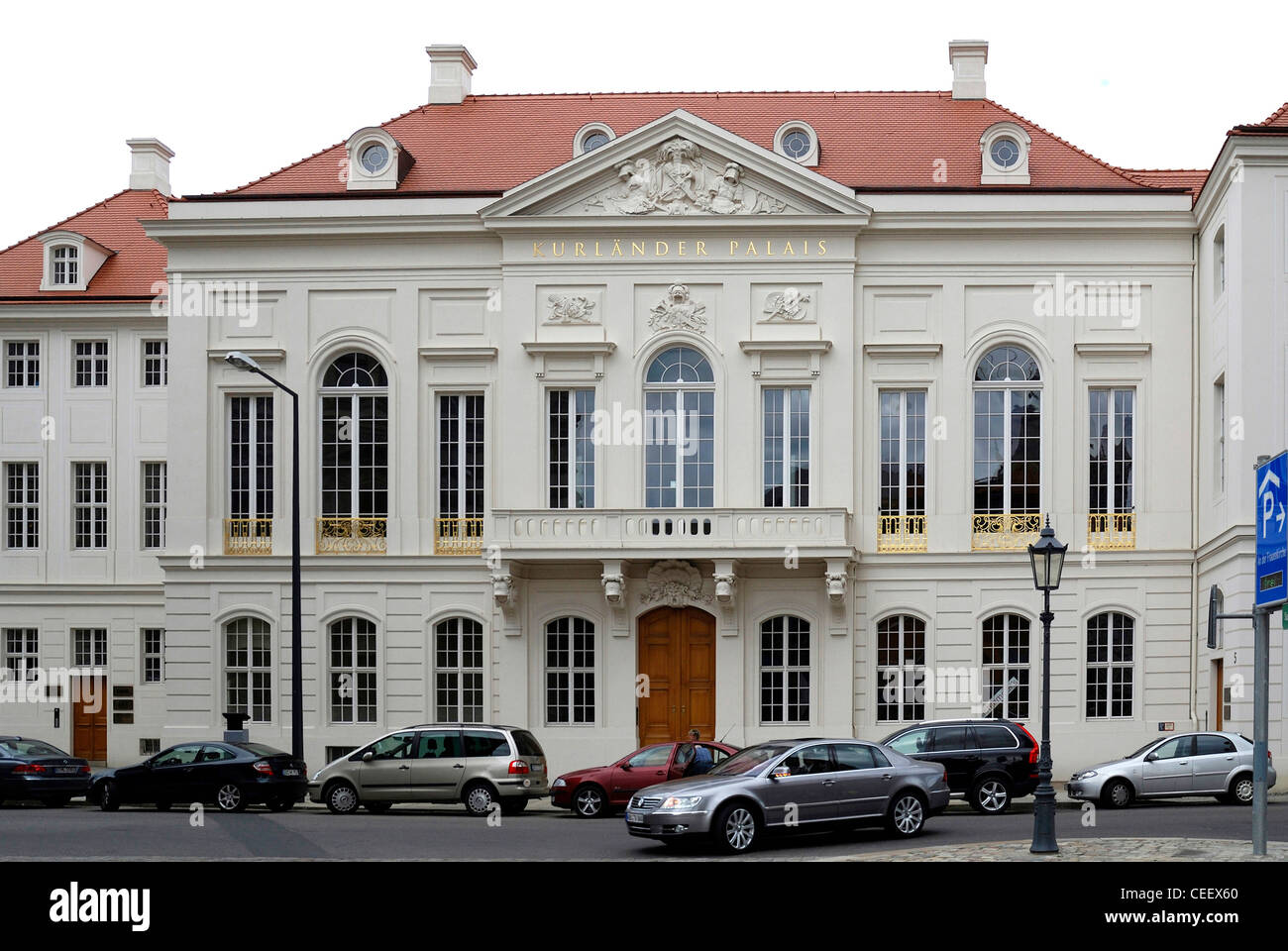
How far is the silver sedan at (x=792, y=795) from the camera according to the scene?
20703 millimetres

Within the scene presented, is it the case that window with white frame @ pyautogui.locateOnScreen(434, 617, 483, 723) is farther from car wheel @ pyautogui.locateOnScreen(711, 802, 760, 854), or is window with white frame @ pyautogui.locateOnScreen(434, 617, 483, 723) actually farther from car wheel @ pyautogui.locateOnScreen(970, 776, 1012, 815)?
car wheel @ pyautogui.locateOnScreen(711, 802, 760, 854)

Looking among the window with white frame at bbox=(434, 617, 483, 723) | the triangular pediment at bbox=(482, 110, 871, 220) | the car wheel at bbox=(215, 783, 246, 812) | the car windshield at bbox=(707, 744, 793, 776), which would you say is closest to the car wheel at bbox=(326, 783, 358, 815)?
the car wheel at bbox=(215, 783, 246, 812)

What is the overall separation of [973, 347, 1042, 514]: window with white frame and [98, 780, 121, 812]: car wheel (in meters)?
18.2

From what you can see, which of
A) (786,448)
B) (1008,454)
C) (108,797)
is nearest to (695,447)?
(786,448)

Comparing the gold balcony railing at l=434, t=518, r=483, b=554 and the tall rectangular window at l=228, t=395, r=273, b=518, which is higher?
the tall rectangular window at l=228, t=395, r=273, b=518

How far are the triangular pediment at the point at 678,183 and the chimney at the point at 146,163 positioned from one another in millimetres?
16835

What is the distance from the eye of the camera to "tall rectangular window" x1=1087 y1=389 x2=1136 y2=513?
3594cm

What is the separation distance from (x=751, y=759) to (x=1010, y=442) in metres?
16.2

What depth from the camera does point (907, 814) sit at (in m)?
22.3

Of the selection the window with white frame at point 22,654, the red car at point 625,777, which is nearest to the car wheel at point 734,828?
the red car at point 625,777

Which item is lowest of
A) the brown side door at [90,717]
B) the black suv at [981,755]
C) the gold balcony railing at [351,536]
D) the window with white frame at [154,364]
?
the brown side door at [90,717]

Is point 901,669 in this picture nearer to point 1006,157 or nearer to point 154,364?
point 1006,157

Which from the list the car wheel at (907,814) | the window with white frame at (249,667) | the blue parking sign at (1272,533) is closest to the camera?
the blue parking sign at (1272,533)

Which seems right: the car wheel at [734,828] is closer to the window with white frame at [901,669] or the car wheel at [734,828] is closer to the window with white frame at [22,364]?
the window with white frame at [901,669]
